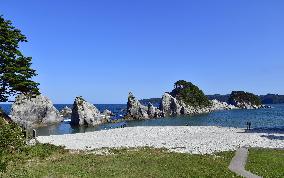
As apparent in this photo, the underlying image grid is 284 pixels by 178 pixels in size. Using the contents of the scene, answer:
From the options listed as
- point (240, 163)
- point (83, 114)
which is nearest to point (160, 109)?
point (83, 114)

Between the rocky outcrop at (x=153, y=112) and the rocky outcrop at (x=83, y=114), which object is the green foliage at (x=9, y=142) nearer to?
the rocky outcrop at (x=83, y=114)

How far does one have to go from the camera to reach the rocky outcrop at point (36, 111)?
364ft

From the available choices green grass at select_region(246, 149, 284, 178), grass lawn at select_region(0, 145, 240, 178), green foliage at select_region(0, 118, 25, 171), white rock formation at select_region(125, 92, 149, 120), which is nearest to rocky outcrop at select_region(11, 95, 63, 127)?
white rock formation at select_region(125, 92, 149, 120)

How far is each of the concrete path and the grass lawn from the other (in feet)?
1.95

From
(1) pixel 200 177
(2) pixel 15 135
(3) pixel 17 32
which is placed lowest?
(1) pixel 200 177

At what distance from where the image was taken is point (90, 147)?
50.8m

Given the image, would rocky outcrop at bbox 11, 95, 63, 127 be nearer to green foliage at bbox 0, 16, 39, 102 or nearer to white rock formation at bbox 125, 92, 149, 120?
white rock formation at bbox 125, 92, 149, 120

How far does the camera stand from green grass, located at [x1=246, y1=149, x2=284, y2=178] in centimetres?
3201

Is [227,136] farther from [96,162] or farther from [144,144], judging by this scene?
[96,162]

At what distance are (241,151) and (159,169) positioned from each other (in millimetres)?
14352

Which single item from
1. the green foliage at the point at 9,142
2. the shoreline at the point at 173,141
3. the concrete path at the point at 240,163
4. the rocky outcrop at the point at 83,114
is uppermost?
the rocky outcrop at the point at 83,114

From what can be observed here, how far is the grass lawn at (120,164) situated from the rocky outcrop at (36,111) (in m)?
68.8

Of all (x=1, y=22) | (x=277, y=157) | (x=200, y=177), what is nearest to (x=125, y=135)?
(x=1, y=22)

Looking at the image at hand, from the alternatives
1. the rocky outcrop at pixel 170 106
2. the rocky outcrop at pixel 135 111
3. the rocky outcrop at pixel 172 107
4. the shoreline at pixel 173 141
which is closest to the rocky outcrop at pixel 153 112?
the rocky outcrop at pixel 135 111
